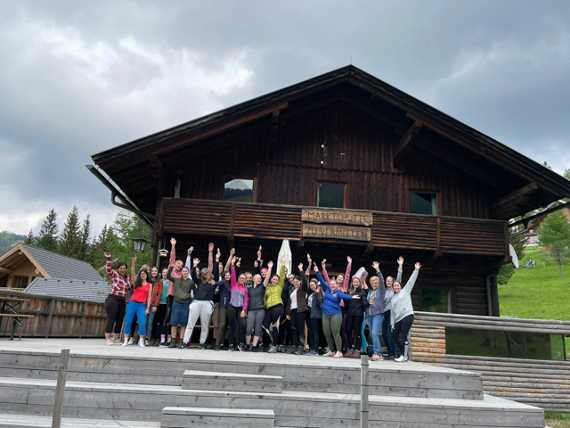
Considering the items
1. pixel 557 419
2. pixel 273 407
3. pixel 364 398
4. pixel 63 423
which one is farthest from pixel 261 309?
pixel 557 419

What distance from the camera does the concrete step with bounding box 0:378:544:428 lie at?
18.7 feet

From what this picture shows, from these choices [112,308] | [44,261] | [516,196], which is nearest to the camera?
[112,308]

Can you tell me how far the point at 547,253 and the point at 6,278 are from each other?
6060cm

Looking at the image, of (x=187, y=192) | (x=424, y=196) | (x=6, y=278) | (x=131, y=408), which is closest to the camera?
(x=131, y=408)

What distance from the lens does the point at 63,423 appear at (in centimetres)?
527

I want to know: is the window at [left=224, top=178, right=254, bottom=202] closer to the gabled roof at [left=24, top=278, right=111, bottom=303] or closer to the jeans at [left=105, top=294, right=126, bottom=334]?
the jeans at [left=105, top=294, right=126, bottom=334]

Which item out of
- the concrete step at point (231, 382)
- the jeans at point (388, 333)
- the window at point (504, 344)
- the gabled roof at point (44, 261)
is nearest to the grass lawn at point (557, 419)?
the window at point (504, 344)

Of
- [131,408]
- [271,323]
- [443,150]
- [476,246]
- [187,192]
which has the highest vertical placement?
[443,150]

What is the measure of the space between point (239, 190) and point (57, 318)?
695 centimetres

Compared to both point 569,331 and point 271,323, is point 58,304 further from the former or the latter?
point 569,331

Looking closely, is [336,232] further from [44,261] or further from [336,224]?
[44,261]

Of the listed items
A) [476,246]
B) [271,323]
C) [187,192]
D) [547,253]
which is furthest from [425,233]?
[547,253]

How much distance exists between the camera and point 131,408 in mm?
5676

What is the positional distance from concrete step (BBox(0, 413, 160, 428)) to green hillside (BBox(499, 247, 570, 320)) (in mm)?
33060
